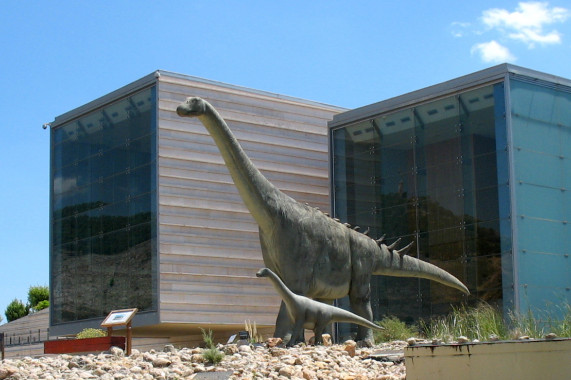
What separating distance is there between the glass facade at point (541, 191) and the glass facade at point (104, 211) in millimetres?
9989

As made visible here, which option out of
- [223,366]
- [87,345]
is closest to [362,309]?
[87,345]

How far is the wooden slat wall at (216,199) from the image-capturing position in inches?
1079

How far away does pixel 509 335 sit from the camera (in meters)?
13.8

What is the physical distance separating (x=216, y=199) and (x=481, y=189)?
8061 mm

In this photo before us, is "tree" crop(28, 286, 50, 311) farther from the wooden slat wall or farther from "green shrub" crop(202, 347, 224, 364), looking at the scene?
"green shrub" crop(202, 347, 224, 364)

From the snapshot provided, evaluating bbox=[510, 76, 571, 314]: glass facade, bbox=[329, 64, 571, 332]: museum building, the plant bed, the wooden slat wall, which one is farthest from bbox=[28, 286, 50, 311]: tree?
the plant bed

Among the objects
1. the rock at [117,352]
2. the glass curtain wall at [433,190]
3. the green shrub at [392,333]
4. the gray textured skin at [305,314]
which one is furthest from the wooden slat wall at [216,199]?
the rock at [117,352]

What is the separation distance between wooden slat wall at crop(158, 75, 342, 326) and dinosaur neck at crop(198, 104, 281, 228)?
11.0 m

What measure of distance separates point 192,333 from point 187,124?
621cm

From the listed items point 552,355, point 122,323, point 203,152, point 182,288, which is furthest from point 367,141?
point 552,355

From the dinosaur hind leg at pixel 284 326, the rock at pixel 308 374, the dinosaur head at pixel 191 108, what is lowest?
the rock at pixel 308 374

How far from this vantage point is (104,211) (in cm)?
2953

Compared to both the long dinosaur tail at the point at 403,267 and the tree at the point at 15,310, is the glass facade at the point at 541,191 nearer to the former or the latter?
the long dinosaur tail at the point at 403,267

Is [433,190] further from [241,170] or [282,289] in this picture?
[282,289]
